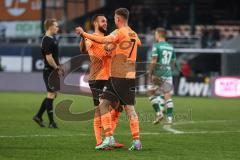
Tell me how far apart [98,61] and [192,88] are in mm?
19341

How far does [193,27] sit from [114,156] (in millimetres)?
28714

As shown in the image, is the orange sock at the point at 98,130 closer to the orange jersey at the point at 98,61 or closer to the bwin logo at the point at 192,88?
the orange jersey at the point at 98,61

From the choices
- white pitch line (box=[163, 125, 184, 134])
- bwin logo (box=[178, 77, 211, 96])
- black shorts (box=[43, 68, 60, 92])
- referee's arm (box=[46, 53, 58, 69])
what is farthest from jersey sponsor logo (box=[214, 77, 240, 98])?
referee's arm (box=[46, 53, 58, 69])

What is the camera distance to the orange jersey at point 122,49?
38.1 feet

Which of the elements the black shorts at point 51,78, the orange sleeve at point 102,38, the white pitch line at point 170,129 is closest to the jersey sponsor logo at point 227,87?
the white pitch line at point 170,129

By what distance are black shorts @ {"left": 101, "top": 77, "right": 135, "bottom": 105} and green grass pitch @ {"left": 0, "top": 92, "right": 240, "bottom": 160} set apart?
84 centimetres

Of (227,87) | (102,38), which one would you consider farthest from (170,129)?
(227,87)

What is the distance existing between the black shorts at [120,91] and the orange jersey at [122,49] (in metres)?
0.10

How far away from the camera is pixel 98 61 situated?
1272 cm

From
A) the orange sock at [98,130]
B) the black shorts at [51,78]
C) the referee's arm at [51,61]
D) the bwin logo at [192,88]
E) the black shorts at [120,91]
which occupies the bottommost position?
the bwin logo at [192,88]

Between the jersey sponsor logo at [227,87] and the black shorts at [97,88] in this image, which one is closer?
the black shorts at [97,88]

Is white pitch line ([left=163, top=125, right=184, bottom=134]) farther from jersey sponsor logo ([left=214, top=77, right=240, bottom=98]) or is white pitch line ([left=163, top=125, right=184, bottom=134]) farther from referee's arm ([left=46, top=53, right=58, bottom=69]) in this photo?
jersey sponsor logo ([left=214, top=77, right=240, bottom=98])

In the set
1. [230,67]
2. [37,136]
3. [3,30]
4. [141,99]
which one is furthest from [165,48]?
[3,30]

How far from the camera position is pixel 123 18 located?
11664 mm
